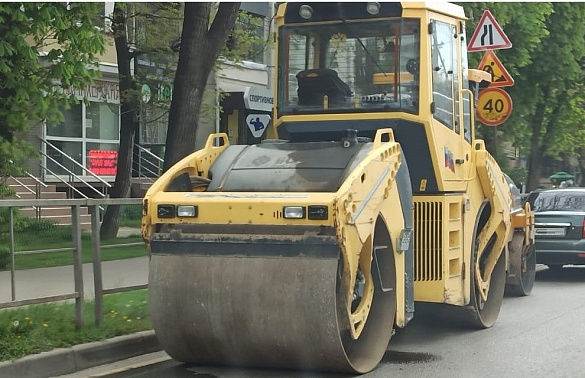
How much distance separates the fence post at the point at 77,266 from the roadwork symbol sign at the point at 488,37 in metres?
8.25

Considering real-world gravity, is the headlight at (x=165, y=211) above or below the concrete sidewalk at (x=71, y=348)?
above

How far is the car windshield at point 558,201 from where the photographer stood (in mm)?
15398

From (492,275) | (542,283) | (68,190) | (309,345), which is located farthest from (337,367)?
(68,190)

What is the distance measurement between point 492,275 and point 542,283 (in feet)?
15.3

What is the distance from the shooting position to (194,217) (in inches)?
286

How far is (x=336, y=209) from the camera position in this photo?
6.75 metres

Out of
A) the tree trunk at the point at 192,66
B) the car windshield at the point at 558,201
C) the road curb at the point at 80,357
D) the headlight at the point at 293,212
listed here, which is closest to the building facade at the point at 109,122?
the tree trunk at the point at 192,66

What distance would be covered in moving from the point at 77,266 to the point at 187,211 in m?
1.71

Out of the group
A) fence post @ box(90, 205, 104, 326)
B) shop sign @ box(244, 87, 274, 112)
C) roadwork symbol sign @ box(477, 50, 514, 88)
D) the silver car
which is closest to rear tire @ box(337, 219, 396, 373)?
fence post @ box(90, 205, 104, 326)

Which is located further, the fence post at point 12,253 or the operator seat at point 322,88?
the operator seat at point 322,88

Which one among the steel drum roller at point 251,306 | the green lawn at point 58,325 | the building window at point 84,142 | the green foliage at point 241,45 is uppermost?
the green foliage at point 241,45

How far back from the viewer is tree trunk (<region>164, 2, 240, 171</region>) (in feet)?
46.1

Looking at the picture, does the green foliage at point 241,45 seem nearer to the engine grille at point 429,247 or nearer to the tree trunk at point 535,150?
the tree trunk at point 535,150

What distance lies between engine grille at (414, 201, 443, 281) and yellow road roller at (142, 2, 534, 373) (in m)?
0.01
